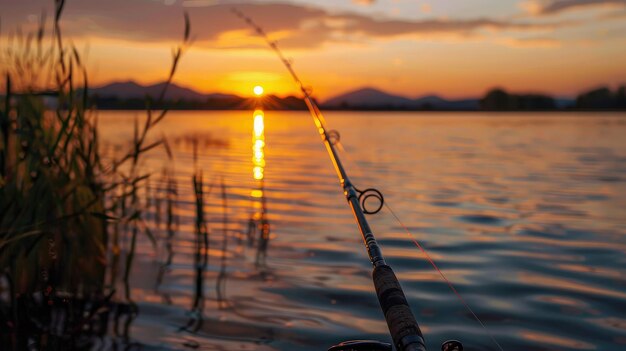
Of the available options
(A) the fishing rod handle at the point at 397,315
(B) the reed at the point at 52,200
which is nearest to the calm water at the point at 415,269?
(B) the reed at the point at 52,200

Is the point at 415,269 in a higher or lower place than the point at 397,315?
lower

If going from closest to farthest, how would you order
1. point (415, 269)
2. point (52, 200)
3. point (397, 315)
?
1. point (397, 315)
2. point (52, 200)
3. point (415, 269)

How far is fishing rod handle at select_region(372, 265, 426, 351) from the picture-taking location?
215 cm

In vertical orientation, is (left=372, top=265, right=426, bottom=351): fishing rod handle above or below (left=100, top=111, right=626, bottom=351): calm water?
above

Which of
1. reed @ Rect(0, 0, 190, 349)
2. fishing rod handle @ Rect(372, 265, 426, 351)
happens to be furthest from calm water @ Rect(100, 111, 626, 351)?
fishing rod handle @ Rect(372, 265, 426, 351)

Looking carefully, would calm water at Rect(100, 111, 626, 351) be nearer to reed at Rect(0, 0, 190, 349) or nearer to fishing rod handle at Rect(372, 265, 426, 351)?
reed at Rect(0, 0, 190, 349)

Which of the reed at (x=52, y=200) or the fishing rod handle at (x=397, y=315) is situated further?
the reed at (x=52, y=200)

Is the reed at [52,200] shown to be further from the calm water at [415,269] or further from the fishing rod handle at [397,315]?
the fishing rod handle at [397,315]

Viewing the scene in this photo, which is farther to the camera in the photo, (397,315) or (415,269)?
(415,269)

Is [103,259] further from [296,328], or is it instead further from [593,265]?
[593,265]

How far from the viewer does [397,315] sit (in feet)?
7.55

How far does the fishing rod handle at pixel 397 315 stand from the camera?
2.15 m

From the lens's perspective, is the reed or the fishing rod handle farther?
the reed

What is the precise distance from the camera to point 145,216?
9.93 meters
